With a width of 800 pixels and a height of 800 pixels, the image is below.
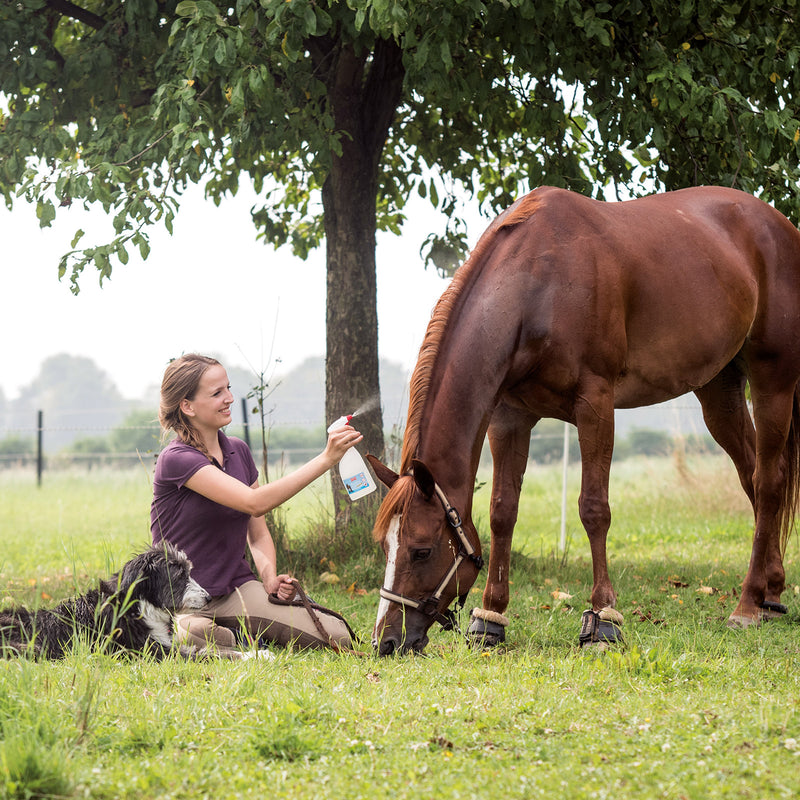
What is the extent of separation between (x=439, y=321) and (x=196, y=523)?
145cm

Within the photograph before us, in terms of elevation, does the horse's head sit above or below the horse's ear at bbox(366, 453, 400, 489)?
below

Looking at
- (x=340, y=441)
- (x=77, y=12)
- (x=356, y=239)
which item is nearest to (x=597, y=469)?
(x=340, y=441)

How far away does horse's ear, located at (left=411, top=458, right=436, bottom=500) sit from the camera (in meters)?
3.67

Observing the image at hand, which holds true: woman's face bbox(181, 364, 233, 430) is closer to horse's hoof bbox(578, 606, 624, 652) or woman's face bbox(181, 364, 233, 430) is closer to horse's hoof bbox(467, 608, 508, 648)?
horse's hoof bbox(467, 608, 508, 648)

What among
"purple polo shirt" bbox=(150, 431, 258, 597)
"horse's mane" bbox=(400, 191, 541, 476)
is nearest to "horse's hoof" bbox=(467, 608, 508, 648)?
"horse's mane" bbox=(400, 191, 541, 476)

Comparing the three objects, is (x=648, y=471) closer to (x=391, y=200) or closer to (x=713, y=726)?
(x=391, y=200)

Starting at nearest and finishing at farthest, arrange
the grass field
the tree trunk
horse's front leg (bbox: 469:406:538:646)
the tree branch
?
the grass field, horse's front leg (bbox: 469:406:538:646), the tree branch, the tree trunk

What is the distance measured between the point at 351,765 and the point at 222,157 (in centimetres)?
628

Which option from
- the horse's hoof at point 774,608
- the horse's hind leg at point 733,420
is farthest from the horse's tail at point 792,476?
the horse's hoof at point 774,608

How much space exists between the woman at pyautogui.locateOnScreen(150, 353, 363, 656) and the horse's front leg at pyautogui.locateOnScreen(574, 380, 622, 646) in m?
1.23

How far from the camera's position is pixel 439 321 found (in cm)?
413

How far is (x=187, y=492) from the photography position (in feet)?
13.2

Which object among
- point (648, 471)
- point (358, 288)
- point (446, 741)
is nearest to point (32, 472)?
point (648, 471)

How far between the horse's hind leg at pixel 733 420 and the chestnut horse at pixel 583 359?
38 centimetres
